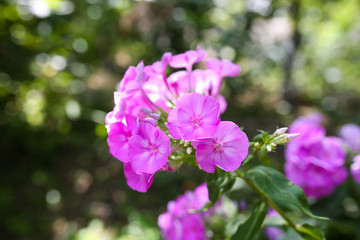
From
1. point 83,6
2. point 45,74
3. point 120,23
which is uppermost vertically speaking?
point 83,6

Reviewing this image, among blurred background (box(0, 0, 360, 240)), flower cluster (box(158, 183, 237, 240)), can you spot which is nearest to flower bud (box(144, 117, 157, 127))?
flower cluster (box(158, 183, 237, 240))

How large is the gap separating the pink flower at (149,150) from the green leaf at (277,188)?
1.04ft

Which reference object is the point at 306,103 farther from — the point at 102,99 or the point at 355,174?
the point at 355,174

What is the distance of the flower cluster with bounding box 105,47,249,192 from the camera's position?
2.46 ft

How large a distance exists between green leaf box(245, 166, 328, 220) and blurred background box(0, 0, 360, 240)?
1983 millimetres

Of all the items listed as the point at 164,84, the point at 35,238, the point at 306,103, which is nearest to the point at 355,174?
the point at 164,84

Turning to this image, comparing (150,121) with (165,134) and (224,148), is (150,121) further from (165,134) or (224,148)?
(224,148)

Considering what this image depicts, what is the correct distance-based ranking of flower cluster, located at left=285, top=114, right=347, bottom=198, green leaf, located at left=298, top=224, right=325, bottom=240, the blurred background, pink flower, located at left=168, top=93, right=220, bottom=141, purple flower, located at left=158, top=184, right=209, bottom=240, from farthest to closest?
the blurred background, flower cluster, located at left=285, top=114, right=347, bottom=198, purple flower, located at left=158, top=184, right=209, bottom=240, green leaf, located at left=298, top=224, right=325, bottom=240, pink flower, located at left=168, top=93, right=220, bottom=141

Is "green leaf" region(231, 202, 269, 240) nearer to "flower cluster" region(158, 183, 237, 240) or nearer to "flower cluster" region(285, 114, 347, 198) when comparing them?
"flower cluster" region(158, 183, 237, 240)

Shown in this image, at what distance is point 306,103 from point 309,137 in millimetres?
4577

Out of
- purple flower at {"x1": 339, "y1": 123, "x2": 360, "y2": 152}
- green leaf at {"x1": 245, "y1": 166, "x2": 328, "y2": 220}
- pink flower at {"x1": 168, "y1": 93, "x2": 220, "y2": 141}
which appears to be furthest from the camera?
purple flower at {"x1": 339, "y1": 123, "x2": 360, "y2": 152}

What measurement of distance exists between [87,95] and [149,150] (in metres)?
3.80

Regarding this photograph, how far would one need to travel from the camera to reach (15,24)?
318cm

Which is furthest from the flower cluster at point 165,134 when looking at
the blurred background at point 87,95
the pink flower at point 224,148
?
the blurred background at point 87,95
